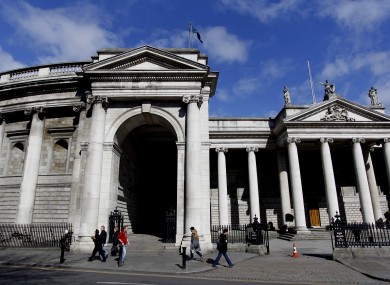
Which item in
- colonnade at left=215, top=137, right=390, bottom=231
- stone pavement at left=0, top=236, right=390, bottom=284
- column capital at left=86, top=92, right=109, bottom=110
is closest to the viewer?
stone pavement at left=0, top=236, right=390, bottom=284

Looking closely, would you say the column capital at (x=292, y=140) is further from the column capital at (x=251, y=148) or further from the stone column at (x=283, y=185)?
the column capital at (x=251, y=148)

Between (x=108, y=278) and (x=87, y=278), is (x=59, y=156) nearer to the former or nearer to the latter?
(x=87, y=278)

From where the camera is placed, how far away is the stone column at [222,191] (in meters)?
28.2

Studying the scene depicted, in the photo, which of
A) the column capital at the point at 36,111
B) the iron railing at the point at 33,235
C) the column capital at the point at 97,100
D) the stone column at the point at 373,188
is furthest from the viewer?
the stone column at the point at 373,188

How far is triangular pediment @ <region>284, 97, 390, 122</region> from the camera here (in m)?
28.8

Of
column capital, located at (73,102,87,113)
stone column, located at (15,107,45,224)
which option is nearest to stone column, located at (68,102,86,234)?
column capital, located at (73,102,87,113)

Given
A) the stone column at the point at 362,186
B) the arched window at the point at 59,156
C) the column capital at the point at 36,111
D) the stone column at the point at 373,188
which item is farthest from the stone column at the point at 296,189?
the column capital at the point at 36,111

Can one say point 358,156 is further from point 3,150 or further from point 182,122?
point 3,150

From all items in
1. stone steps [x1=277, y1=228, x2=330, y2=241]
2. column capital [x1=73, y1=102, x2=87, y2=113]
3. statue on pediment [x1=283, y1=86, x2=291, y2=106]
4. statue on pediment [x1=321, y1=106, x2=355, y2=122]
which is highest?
statue on pediment [x1=283, y1=86, x2=291, y2=106]

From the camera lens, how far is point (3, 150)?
897 inches

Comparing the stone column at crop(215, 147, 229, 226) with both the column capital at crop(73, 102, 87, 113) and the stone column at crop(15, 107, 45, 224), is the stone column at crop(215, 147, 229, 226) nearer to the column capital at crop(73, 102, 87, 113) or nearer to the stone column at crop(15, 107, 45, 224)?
the column capital at crop(73, 102, 87, 113)

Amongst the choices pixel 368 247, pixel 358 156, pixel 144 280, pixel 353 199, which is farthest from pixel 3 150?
pixel 353 199

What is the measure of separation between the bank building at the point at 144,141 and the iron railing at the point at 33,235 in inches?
26.5

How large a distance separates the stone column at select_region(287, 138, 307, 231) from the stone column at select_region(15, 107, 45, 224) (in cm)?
2256
